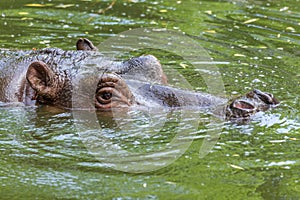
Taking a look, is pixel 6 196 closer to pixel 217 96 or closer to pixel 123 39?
pixel 217 96

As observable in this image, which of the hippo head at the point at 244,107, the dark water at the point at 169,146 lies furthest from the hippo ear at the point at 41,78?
the hippo head at the point at 244,107

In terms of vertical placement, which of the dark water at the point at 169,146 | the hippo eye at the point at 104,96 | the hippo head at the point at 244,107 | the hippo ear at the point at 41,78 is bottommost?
the dark water at the point at 169,146

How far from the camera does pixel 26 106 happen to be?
815 cm

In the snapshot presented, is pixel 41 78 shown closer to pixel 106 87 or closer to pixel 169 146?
pixel 106 87

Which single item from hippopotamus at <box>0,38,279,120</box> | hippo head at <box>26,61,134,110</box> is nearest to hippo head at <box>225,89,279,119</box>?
hippopotamus at <box>0,38,279,120</box>

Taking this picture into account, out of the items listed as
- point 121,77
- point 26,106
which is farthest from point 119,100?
point 26,106

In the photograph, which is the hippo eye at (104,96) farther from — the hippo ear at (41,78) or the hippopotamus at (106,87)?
the hippo ear at (41,78)

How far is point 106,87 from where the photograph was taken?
7863 mm

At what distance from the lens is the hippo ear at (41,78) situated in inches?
306

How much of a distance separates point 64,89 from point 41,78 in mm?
301

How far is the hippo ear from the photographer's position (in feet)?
25.5

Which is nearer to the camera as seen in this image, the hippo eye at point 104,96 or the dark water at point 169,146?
the dark water at point 169,146

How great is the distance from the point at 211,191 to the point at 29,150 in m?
2.09

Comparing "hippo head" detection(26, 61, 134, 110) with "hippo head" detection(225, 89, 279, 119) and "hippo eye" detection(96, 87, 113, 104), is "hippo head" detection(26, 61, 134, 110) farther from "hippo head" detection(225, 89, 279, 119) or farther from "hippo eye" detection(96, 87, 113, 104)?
"hippo head" detection(225, 89, 279, 119)
